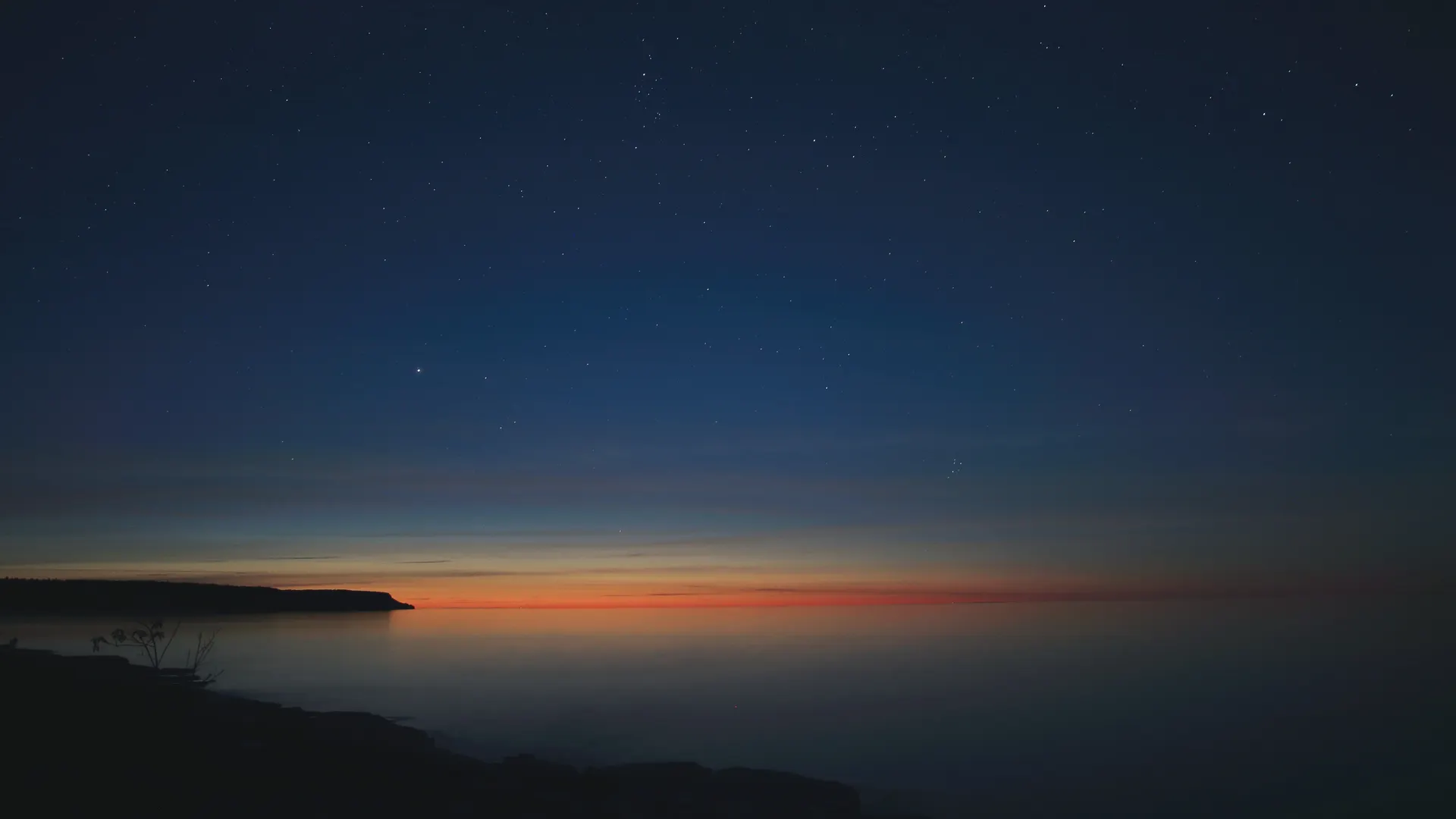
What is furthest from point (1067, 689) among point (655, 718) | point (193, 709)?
point (193, 709)

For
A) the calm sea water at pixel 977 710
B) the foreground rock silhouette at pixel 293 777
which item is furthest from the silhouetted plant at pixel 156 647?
the foreground rock silhouette at pixel 293 777

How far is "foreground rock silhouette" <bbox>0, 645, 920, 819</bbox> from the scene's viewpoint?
43.1 feet

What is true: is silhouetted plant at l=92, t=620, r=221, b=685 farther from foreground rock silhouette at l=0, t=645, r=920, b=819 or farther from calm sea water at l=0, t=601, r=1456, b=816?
foreground rock silhouette at l=0, t=645, r=920, b=819

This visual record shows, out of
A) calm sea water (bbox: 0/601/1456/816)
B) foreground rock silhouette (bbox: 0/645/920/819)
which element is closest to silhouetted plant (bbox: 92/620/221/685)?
calm sea water (bbox: 0/601/1456/816)

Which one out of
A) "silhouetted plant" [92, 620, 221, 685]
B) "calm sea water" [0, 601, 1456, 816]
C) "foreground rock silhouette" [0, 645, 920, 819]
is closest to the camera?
"foreground rock silhouette" [0, 645, 920, 819]

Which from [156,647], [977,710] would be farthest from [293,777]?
[156,647]

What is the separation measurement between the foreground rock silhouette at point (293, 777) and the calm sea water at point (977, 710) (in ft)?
18.9

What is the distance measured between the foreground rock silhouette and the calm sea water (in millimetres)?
5772

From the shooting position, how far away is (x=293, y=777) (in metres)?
15.1

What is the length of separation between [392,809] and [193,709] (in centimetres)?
1168

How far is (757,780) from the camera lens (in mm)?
17969

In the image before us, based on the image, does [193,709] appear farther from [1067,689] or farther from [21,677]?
[1067,689]

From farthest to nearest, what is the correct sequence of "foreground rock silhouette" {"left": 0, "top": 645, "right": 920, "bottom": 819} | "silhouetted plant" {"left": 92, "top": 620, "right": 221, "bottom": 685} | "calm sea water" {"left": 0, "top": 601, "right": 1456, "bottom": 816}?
"silhouetted plant" {"left": 92, "top": 620, "right": 221, "bottom": 685} < "calm sea water" {"left": 0, "top": 601, "right": 1456, "bottom": 816} < "foreground rock silhouette" {"left": 0, "top": 645, "right": 920, "bottom": 819}

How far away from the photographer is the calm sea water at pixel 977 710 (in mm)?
23156
